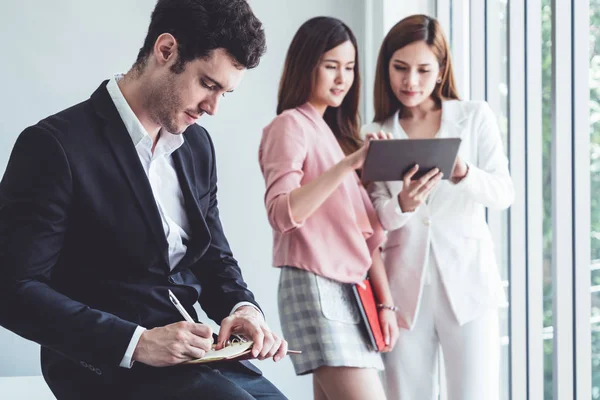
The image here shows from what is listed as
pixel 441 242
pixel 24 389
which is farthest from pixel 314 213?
pixel 24 389

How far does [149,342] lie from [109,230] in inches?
8.5

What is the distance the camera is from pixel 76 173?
4.46 ft

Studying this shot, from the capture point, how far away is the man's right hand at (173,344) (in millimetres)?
1343

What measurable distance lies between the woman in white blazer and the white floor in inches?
41.5

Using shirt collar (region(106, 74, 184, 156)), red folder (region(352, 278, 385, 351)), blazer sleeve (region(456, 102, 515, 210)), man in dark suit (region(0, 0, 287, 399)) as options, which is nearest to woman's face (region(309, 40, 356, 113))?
blazer sleeve (region(456, 102, 515, 210))

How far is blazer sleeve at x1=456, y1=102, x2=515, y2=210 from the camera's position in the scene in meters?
2.12

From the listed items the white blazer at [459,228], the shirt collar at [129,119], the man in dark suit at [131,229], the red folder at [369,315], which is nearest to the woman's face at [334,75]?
the white blazer at [459,228]

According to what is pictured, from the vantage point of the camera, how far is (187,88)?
147 centimetres

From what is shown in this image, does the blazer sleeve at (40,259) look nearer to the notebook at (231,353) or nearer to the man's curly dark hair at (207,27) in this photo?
the notebook at (231,353)

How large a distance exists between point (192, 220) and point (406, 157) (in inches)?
28.0

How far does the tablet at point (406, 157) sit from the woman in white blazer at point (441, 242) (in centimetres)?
3

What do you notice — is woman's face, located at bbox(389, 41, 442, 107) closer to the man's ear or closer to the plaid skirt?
the plaid skirt

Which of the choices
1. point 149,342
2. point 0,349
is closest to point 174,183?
point 149,342

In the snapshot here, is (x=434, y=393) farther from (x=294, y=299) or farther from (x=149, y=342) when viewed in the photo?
(x=149, y=342)
